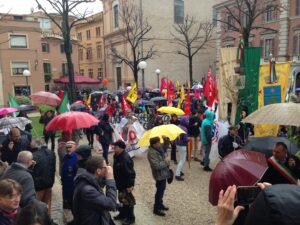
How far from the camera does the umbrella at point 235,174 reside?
3268mm

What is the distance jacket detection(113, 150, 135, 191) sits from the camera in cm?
548

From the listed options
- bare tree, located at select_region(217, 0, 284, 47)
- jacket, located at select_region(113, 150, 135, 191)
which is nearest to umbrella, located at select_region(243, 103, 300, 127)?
jacket, located at select_region(113, 150, 135, 191)

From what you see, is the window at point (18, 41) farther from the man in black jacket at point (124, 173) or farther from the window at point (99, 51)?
the man in black jacket at point (124, 173)

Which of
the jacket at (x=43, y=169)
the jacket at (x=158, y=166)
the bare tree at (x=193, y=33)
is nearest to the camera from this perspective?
the jacket at (x=43, y=169)

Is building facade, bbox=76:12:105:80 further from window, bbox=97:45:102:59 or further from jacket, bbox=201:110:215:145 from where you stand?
jacket, bbox=201:110:215:145

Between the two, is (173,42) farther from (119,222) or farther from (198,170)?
(119,222)

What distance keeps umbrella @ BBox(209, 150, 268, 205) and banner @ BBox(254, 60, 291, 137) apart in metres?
4.09

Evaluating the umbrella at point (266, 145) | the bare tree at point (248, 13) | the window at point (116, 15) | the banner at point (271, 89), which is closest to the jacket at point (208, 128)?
the banner at point (271, 89)

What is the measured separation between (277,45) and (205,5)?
1686cm

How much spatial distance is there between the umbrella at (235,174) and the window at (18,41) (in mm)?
39133

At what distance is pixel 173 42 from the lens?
43.5 meters

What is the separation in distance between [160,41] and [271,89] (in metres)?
36.0

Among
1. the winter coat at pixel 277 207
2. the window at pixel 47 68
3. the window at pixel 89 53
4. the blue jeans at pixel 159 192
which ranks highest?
the window at pixel 89 53

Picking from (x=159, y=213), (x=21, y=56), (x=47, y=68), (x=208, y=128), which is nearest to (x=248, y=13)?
(x=208, y=128)
